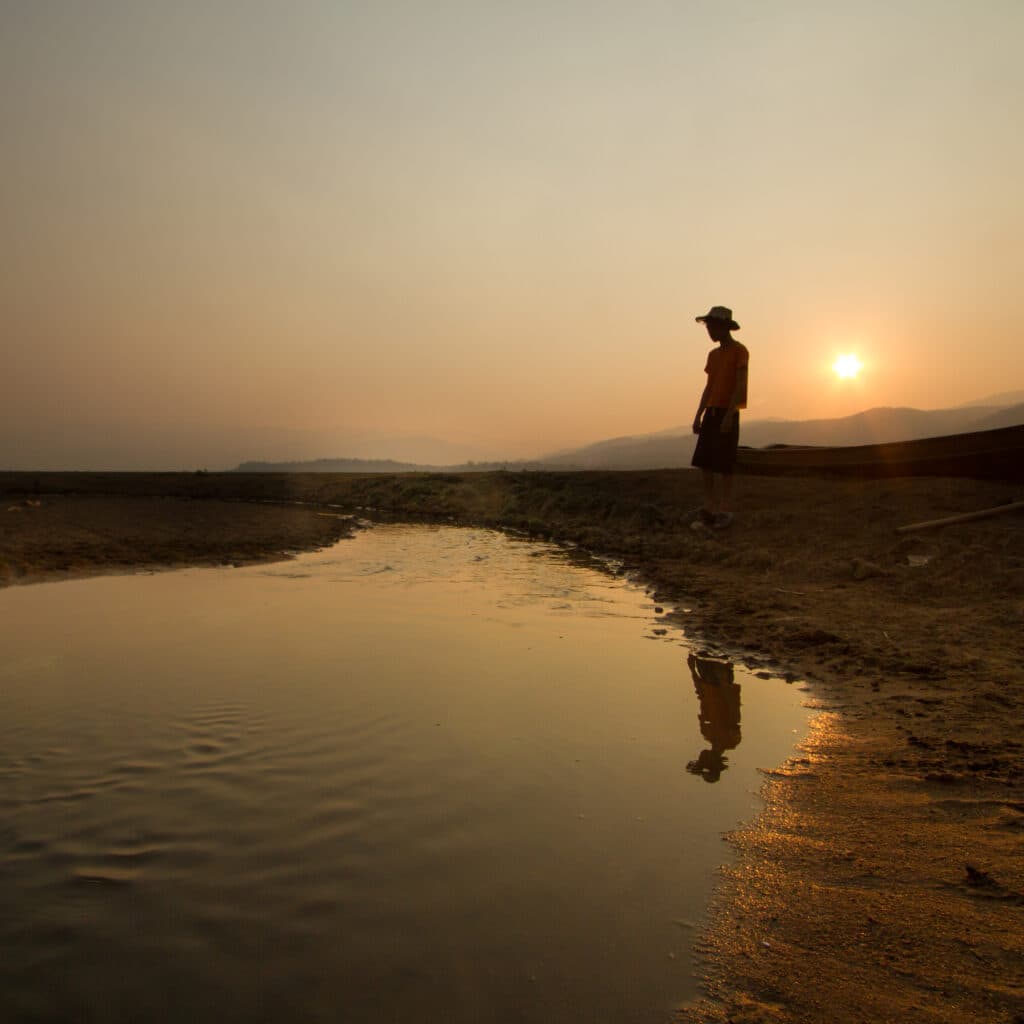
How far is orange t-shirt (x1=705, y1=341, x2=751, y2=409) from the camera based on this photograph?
9.66 m

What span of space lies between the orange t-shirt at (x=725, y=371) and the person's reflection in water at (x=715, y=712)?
5.78 meters

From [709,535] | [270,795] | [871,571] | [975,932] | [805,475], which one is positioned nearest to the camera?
[975,932]

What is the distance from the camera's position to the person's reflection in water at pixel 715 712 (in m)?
3.00

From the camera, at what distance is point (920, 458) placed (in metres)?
11.5

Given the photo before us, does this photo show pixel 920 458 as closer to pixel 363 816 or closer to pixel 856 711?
pixel 856 711

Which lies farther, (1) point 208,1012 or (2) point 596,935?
(2) point 596,935

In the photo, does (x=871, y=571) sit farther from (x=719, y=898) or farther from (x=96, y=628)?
(x=96, y=628)

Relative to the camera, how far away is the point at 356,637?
16.1 feet

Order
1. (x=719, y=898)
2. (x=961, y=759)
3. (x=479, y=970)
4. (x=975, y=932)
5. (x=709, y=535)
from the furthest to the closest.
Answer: (x=709, y=535), (x=961, y=759), (x=719, y=898), (x=975, y=932), (x=479, y=970)

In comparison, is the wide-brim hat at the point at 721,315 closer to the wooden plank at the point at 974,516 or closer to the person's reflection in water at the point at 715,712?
the wooden plank at the point at 974,516

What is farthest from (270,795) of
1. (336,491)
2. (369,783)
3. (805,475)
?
(336,491)

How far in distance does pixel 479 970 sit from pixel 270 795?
1181 millimetres

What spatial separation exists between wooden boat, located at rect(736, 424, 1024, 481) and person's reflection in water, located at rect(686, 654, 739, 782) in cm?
755

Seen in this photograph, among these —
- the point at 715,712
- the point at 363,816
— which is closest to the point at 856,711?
the point at 715,712
